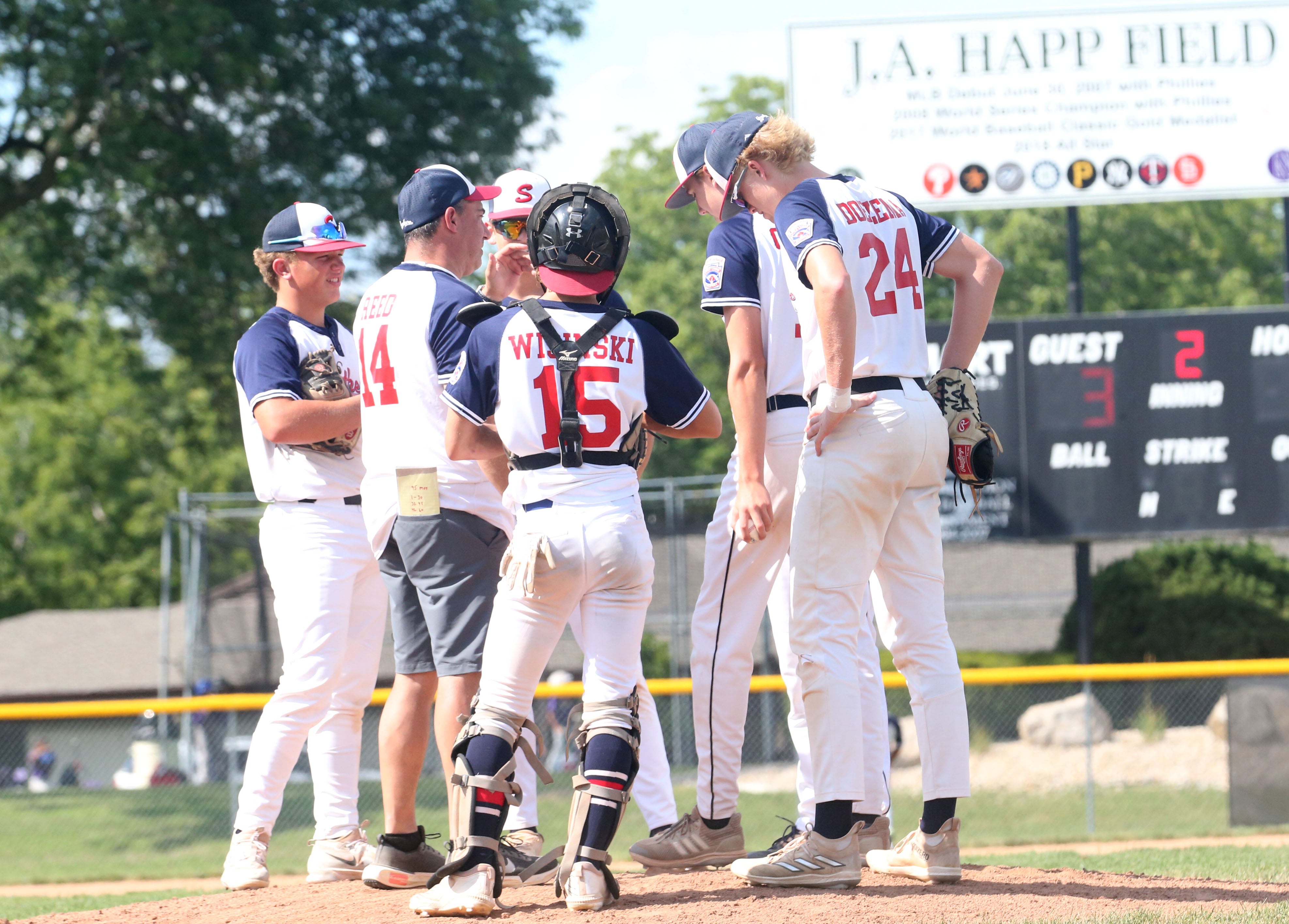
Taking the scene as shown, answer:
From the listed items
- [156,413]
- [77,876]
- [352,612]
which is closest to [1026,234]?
[156,413]

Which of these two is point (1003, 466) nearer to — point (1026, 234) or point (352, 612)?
point (352, 612)

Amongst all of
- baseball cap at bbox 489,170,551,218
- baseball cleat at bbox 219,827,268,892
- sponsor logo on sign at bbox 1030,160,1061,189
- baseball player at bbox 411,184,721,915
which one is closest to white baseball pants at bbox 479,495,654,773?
baseball player at bbox 411,184,721,915

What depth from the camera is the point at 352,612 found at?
15.9ft

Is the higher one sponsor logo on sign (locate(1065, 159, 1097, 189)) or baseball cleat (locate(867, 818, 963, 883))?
sponsor logo on sign (locate(1065, 159, 1097, 189))

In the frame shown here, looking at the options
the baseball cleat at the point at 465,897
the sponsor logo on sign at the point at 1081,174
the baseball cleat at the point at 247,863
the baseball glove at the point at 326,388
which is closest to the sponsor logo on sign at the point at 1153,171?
the sponsor logo on sign at the point at 1081,174

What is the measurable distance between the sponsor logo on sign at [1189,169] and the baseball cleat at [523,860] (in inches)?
402

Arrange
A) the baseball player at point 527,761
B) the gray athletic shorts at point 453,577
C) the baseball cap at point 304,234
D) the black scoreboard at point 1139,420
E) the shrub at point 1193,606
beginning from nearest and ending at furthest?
the gray athletic shorts at point 453,577
the baseball player at point 527,761
the baseball cap at point 304,234
the black scoreboard at point 1139,420
the shrub at point 1193,606

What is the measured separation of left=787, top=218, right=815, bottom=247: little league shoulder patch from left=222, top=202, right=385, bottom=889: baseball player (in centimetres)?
173

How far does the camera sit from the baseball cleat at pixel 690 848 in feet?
14.5

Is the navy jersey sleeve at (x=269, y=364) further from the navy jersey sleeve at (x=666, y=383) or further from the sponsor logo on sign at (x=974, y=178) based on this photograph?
the sponsor logo on sign at (x=974, y=178)

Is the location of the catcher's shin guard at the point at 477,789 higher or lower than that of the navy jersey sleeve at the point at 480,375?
lower

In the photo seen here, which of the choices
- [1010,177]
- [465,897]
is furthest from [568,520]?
[1010,177]

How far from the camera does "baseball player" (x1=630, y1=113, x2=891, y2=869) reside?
160 inches

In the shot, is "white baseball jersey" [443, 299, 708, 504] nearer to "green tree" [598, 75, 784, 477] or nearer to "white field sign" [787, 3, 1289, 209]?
"white field sign" [787, 3, 1289, 209]
